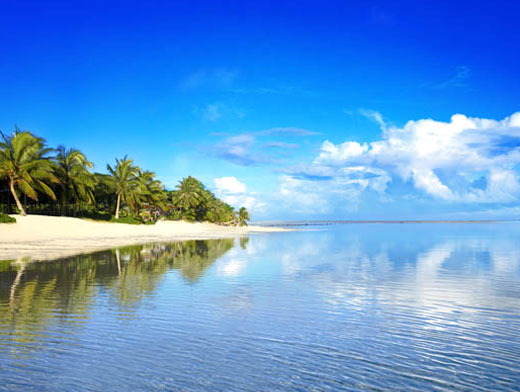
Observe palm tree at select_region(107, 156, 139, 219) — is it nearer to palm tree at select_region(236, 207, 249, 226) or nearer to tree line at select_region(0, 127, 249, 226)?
tree line at select_region(0, 127, 249, 226)

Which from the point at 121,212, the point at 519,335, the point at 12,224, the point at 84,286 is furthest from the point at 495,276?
A: the point at 121,212

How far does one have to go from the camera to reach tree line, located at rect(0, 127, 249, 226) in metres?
44.9

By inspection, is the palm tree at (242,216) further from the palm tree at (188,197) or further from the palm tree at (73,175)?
the palm tree at (73,175)

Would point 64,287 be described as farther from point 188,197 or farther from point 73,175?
point 188,197

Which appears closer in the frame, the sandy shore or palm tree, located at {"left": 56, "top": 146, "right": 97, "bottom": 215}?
the sandy shore

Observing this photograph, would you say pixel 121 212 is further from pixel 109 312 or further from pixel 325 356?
pixel 325 356

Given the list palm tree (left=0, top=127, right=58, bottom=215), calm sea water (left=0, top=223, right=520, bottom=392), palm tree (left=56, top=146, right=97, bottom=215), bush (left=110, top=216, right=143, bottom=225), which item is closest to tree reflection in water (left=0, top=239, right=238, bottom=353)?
calm sea water (left=0, top=223, right=520, bottom=392)

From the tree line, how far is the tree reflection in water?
29033 millimetres

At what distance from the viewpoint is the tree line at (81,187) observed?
44938 mm

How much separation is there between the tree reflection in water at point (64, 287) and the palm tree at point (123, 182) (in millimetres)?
46015

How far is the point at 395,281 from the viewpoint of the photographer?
1612 cm

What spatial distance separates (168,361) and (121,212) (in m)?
72.5

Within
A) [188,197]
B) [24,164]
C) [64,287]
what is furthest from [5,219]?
[188,197]

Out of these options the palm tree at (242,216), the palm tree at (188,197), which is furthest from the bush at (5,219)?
the palm tree at (242,216)
